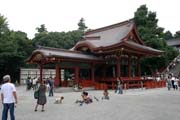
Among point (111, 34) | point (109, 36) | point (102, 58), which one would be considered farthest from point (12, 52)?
point (102, 58)

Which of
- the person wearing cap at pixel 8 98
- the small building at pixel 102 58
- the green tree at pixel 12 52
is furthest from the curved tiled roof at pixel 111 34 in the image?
the person wearing cap at pixel 8 98

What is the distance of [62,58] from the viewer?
92.5ft

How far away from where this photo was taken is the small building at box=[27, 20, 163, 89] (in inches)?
1167

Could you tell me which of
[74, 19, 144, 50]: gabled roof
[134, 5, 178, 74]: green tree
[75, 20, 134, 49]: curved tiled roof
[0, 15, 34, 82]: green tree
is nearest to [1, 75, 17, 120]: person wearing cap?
[74, 19, 144, 50]: gabled roof

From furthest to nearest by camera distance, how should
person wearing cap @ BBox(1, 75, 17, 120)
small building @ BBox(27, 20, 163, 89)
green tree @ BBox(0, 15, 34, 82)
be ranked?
green tree @ BBox(0, 15, 34, 82) → small building @ BBox(27, 20, 163, 89) → person wearing cap @ BBox(1, 75, 17, 120)

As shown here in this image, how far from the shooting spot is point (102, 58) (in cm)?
3350

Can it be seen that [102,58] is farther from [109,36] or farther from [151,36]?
[151,36]

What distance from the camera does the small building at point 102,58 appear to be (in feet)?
97.2

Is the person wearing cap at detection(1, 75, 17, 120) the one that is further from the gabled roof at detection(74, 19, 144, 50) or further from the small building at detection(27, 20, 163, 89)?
the gabled roof at detection(74, 19, 144, 50)

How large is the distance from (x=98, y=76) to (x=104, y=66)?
1.69m

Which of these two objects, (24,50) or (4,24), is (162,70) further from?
(4,24)

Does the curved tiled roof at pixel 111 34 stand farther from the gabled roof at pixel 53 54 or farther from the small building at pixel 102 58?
the gabled roof at pixel 53 54

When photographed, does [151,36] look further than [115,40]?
Yes

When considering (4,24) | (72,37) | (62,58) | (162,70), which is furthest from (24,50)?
(162,70)
